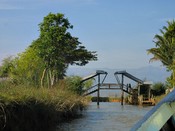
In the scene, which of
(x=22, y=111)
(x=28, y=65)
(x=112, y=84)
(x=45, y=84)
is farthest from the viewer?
(x=112, y=84)

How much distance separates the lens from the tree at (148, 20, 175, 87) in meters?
49.2

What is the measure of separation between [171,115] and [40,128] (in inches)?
620

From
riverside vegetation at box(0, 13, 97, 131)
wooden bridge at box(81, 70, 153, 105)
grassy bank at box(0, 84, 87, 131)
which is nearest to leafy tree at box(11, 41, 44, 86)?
riverside vegetation at box(0, 13, 97, 131)

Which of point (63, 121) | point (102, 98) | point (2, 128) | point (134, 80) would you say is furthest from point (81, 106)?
point (102, 98)

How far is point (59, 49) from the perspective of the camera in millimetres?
45031

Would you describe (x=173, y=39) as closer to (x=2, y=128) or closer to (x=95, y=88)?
(x=95, y=88)

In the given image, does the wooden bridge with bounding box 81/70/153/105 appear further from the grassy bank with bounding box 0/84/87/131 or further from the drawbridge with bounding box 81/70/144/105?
the grassy bank with bounding box 0/84/87/131

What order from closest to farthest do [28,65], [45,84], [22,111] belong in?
1. [22,111]
2. [45,84]
3. [28,65]

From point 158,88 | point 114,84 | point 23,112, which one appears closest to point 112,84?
point 114,84

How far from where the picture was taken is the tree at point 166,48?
49.2 meters

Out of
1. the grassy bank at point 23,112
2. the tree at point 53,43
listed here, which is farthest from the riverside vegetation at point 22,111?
the tree at point 53,43

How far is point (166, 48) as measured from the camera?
1965 inches

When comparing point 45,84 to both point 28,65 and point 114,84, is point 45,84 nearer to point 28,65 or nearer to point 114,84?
point 28,65

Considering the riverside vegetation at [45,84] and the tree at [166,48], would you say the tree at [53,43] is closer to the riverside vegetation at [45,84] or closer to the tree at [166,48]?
the riverside vegetation at [45,84]
